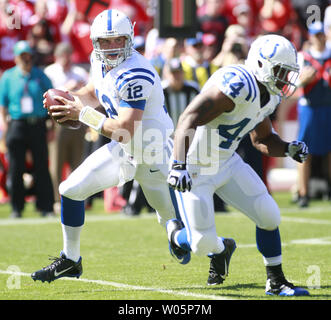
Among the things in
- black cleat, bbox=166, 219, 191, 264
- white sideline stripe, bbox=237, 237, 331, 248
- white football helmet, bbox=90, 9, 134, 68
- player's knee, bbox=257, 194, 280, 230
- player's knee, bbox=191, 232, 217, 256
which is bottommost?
white sideline stripe, bbox=237, 237, 331, 248

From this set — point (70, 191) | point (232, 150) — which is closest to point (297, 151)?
point (232, 150)

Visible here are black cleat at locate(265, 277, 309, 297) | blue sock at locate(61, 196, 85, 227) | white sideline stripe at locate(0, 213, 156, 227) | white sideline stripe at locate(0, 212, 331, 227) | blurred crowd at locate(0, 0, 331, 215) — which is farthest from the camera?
blurred crowd at locate(0, 0, 331, 215)

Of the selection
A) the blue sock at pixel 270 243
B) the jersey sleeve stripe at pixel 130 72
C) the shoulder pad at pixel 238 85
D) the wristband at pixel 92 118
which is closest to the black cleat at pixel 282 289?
the blue sock at pixel 270 243

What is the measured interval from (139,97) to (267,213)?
Answer: 1.10 meters

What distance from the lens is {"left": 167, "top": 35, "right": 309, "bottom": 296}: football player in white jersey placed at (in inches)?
196

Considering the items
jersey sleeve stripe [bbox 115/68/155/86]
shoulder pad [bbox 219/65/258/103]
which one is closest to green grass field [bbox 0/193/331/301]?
shoulder pad [bbox 219/65/258/103]

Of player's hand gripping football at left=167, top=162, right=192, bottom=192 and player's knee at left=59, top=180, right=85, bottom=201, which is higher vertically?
player's hand gripping football at left=167, top=162, right=192, bottom=192

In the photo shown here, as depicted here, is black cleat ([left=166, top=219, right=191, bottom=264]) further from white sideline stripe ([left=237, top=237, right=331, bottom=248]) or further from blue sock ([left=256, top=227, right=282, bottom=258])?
white sideline stripe ([left=237, top=237, right=331, bottom=248])

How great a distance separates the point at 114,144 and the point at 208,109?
3.26 ft

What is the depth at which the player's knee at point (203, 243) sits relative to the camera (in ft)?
17.2

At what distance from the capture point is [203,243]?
524 centimetres
